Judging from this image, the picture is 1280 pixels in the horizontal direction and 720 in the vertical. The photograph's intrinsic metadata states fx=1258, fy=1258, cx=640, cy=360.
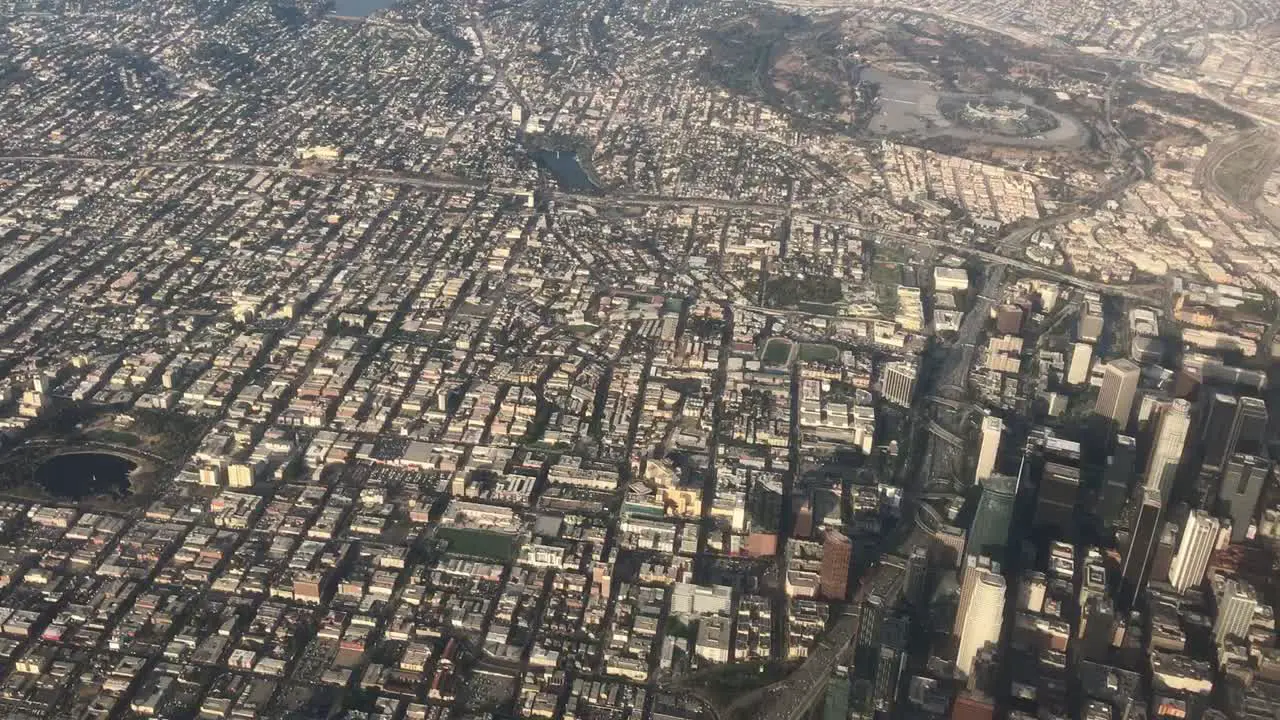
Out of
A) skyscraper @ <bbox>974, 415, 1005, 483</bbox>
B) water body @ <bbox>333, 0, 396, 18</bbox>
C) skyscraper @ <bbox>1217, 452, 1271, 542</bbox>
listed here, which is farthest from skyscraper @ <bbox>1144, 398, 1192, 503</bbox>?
water body @ <bbox>333, 0, 396, 18</bbox>

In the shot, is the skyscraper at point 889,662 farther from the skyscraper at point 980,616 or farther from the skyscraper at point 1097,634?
the skyscraper at point 1097,634

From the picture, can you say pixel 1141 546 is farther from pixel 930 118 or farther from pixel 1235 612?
pixel 930 118

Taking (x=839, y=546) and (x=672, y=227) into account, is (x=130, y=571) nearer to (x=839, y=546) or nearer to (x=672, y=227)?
(x=839, y=546)

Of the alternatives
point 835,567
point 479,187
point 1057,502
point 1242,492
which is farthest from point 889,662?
point 479,187

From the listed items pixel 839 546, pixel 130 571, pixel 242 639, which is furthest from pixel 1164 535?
pixel 130 571

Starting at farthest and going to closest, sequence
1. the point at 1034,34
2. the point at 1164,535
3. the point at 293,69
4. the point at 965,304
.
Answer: the point at 1034,34, the point at 293,69, the point at 965,304, the point at 1164,535

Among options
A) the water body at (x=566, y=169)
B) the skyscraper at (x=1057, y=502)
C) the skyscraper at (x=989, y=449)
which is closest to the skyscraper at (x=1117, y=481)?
the skyscraper at (x=1057, y=502)
